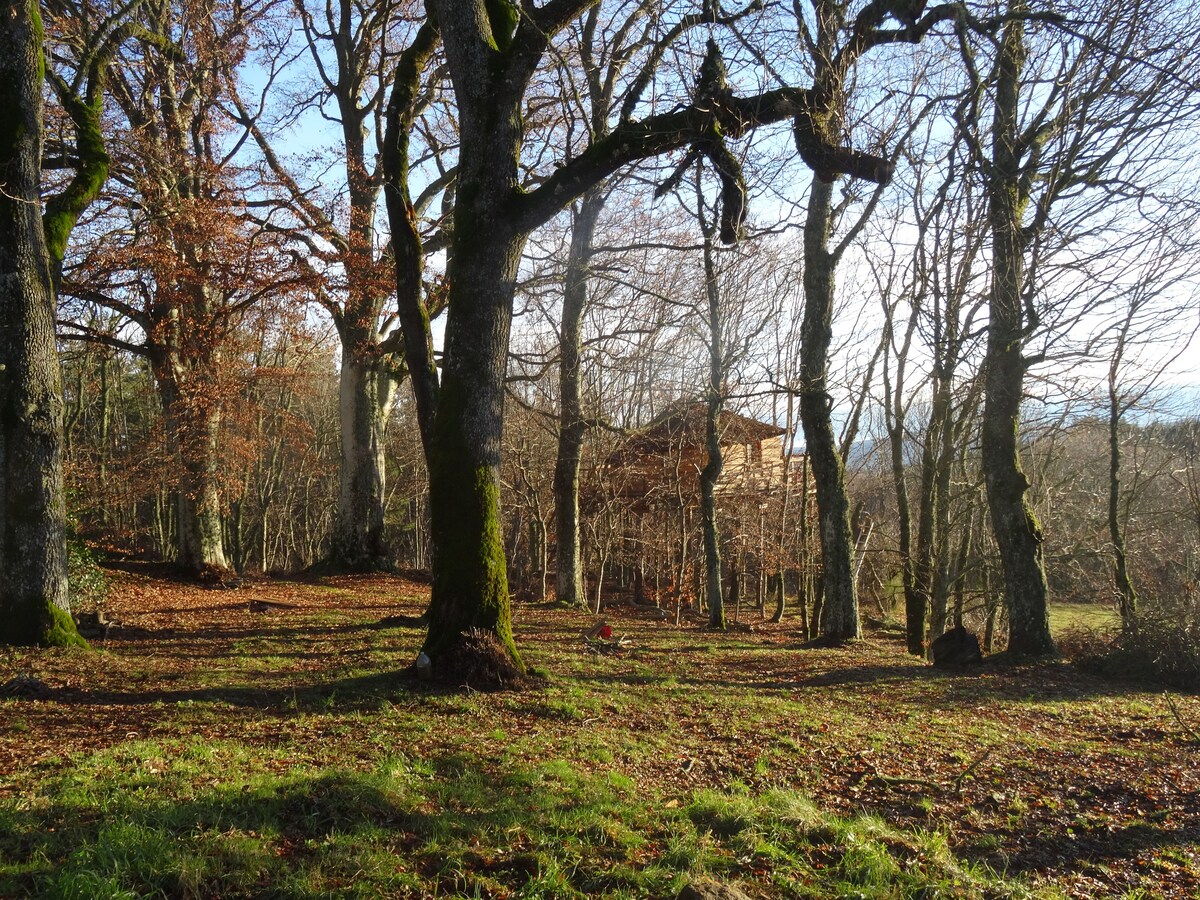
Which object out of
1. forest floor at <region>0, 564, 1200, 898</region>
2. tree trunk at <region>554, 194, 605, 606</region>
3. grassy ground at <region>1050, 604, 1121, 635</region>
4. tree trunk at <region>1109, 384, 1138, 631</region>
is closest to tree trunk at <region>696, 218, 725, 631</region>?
tree trunk at <region>554, 194, 605, 606</region>

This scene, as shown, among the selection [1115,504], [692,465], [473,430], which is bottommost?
[1115,504]

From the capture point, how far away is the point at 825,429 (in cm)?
1179

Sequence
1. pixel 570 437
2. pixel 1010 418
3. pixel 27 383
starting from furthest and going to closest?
1. pixel 570 437
2. pixel 1010 418
3. pixel 27 383

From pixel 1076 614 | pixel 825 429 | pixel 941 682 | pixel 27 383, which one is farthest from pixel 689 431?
pixel 1076 614

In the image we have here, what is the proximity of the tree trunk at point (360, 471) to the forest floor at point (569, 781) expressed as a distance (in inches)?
334

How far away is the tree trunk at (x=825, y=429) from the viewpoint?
37.8ft

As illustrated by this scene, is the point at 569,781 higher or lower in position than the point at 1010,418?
lower

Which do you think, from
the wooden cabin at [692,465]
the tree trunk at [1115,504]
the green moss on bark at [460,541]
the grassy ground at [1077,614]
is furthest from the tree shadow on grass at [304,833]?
the grassy ground at [1077,614]

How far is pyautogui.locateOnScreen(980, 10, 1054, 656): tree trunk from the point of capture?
9.25 m

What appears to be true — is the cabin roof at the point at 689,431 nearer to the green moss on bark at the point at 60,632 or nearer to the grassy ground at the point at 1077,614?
the grassy ground at the point at 1077,614

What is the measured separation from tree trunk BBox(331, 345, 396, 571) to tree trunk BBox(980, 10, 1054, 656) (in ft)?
41.5

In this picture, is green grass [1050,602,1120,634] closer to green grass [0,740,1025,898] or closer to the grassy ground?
the grassy ground

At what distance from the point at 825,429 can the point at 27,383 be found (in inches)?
416

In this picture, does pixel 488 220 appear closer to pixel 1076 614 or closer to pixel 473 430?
pixel 473 430
